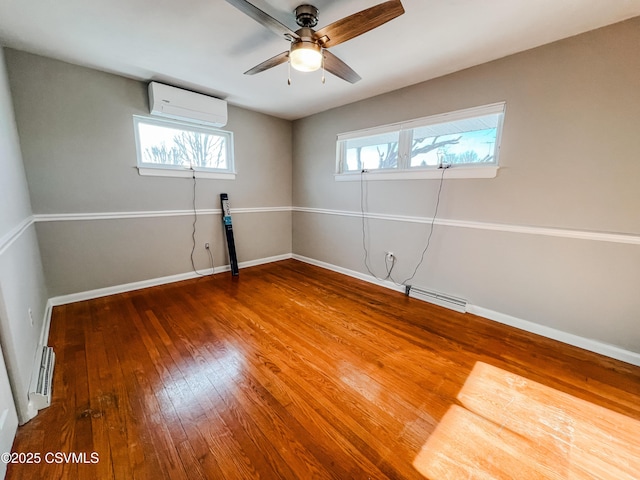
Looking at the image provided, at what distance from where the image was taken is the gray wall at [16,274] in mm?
1274

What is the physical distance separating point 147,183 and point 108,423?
8.48 feet

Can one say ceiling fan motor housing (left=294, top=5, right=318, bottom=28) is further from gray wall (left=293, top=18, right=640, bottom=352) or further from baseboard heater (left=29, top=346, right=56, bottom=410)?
baseboard heater (left=29, top=346, right=56, bottom=410)

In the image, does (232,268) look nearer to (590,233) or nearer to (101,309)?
(101,309)

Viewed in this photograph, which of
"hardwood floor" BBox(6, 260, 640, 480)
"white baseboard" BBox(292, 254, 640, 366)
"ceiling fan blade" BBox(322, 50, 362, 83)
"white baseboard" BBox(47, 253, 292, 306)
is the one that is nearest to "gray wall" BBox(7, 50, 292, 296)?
"white baseboard" BBox(47, 253, 292, 306)

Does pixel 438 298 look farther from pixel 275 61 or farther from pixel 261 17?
pixel 261 17

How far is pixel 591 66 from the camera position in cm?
187

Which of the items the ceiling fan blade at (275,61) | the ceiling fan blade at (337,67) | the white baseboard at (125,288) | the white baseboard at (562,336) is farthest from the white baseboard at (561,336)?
the white baseboard at (125,288)

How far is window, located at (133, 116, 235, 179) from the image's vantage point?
3035 mm

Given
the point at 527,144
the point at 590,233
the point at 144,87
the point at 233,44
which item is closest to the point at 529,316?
the point at 590,233

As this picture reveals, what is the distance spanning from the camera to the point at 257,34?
1.94 m

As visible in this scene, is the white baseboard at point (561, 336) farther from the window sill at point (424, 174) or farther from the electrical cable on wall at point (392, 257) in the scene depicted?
the window sill at point (424, 174)

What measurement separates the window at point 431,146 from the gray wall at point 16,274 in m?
3.22

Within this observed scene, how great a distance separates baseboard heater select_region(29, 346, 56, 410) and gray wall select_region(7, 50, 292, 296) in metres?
1.19

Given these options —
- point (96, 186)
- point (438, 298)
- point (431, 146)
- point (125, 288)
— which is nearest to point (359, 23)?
point (431, 146)
